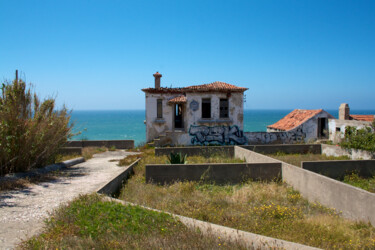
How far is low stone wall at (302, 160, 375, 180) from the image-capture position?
1162 centimetres

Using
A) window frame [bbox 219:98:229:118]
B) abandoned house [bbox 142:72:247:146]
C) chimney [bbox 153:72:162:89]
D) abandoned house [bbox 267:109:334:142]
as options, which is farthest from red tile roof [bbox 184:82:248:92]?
abandoned house [bbox 267:109:334:142]

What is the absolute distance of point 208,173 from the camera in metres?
11.0

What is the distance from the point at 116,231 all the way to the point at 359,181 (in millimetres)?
9577

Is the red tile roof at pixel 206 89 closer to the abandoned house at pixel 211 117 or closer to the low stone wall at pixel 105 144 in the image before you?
the abandoned house at pixel 211 117

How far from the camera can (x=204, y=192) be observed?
962cm

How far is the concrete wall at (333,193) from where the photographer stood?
6977mm

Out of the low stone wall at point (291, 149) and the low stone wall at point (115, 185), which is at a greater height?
the low stone wall at point (291, 149)

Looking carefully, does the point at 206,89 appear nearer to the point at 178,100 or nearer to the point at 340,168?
the point at 178,100

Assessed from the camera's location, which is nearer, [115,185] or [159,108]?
[115,185]

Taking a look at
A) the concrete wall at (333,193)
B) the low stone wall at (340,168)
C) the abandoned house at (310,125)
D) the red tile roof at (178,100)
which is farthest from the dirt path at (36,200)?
the abandoned house at (310,125)

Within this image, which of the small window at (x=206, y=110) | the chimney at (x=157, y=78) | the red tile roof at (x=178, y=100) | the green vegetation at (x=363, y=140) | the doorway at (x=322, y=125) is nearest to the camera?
the green vegetation at (x=363, y=140)

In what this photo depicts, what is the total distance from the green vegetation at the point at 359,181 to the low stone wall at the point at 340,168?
278 mm

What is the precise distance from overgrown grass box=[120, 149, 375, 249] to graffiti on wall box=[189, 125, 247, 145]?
13.0m

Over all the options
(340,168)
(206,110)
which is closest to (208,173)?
(340,168)
